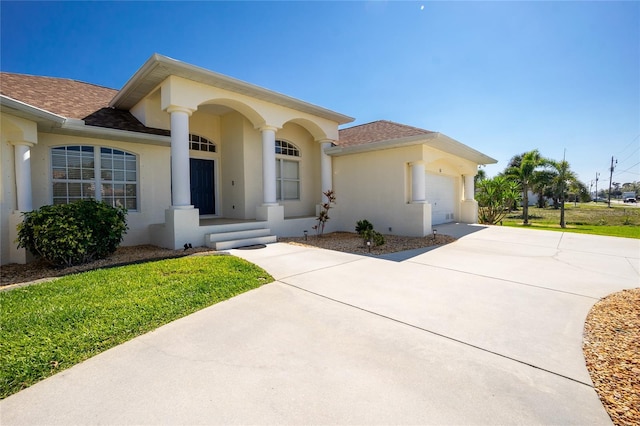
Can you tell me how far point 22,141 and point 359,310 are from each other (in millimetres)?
8843

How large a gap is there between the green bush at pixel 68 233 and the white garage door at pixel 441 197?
11.8 meters

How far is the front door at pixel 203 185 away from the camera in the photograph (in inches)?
443

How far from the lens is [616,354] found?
284 centimetres

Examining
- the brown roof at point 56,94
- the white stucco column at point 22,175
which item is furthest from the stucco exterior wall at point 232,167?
the white stucco column at point 22,175

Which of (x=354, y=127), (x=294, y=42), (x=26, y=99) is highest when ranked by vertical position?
(x=294, y=42)

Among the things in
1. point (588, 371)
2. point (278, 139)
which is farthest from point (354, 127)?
point (588, 371)

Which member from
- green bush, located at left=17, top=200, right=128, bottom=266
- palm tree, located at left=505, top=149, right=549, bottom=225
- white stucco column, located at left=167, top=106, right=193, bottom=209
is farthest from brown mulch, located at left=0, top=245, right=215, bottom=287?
palm tree, located at left=505, top=149, right=549, bottom=225

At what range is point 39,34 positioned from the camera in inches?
341

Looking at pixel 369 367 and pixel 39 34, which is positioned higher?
pixel 39 34

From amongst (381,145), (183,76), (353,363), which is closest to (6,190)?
(183,76)

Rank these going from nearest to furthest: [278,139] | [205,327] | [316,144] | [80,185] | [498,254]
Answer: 1. [205,327]
2. [498,254]
3. [80,185]
4. [278,139]
5. [316,144]

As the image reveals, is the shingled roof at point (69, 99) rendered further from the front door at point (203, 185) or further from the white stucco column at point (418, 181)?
the white stucco column at point (418, 181)

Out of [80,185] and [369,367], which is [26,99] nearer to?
[80,185]

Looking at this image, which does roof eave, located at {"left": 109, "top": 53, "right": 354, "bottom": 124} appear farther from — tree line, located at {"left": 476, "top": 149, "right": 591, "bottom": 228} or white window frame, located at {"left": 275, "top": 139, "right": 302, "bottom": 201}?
tree line, located at {"left": 476, "top": 149, "right": 591, "bottom": 228}
